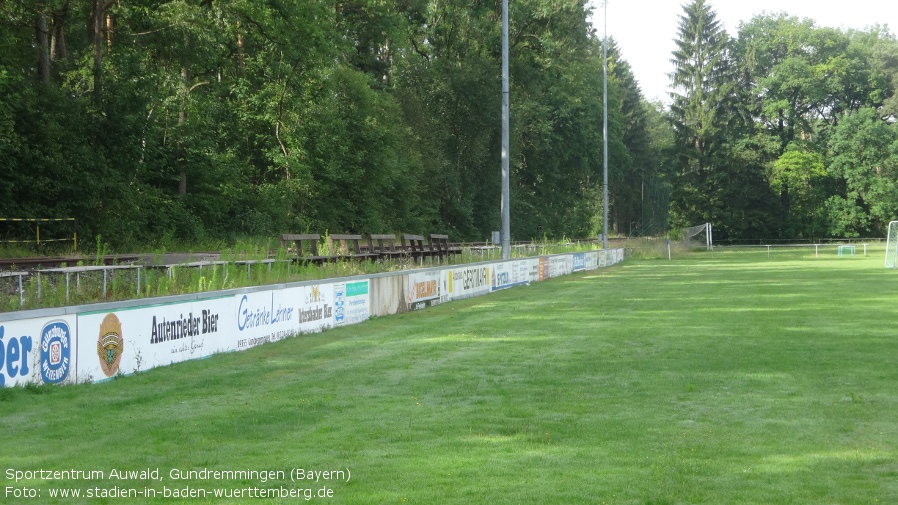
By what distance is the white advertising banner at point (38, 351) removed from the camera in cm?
1198

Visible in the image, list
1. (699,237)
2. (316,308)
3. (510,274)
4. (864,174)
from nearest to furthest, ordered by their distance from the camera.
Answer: (316,308) → (510,274) → (699,237) → (864,174)

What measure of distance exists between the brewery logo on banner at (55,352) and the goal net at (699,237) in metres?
85.9

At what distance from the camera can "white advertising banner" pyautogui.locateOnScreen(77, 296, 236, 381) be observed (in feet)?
44.3

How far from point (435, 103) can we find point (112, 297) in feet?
175

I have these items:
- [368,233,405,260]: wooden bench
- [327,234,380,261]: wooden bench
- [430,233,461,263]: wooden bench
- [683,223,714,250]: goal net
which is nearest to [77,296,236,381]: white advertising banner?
[327,234,380,261]: wooden bench

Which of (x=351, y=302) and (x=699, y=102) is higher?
(x=699, y=102)

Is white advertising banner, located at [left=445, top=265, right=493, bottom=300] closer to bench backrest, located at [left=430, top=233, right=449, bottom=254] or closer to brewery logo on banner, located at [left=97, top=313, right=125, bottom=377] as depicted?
bench backrest, located at [left=430, top=233, right=449, bottom=254]

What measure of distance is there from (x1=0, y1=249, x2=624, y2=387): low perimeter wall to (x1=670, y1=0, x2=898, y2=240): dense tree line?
296 ft

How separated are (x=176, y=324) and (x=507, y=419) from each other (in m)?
6.98

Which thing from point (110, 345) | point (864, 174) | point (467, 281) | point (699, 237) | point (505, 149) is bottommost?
point (467, 281)

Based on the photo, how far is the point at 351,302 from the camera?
22.7 metres

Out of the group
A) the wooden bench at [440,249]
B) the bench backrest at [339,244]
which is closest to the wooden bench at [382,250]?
the bench backrest at [339,244]

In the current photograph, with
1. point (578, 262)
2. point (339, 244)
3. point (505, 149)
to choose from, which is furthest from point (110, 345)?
point (578, 262)

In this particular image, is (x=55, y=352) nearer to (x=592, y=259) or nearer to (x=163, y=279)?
(x=163, y=279)
